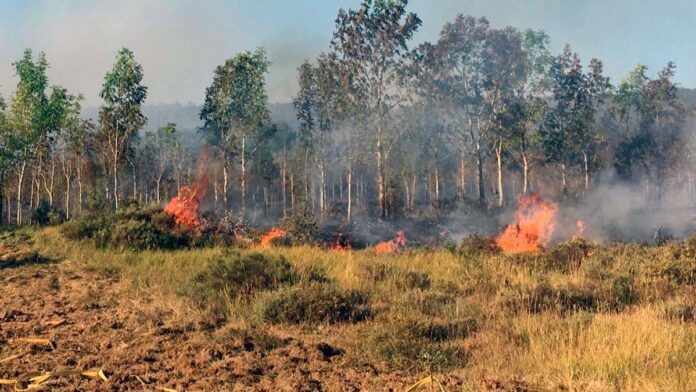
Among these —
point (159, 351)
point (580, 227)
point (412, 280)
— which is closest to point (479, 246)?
point (412, 280)

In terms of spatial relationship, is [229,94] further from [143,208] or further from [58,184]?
[143,208]

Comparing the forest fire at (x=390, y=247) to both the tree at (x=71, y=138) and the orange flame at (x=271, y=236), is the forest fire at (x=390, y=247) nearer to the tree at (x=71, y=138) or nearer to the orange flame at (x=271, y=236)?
the orange flame at (x=271, y=236)

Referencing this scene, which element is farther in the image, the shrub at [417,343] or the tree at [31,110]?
the tree at [31,110]

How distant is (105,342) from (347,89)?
112 ft

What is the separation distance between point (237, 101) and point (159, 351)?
117 ft

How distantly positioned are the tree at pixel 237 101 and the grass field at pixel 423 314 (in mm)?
27205

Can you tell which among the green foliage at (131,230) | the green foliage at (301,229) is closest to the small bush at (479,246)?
the green foliage at (301,229)

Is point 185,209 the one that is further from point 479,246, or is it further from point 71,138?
point 71,138

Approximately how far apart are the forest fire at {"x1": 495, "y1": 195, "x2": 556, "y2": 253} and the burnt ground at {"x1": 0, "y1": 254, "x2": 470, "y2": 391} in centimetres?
1342

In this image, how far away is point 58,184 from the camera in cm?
4462

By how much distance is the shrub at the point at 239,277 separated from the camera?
890 centimetres

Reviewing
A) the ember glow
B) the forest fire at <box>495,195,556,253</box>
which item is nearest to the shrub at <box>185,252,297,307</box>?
the forest fire at <box>495,195,556,253</box>

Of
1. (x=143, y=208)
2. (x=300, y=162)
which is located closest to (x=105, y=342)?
(x=143, y=208)

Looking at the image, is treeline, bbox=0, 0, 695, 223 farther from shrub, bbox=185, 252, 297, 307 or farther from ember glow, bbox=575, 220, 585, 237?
shrub, bbox=185, 252, 297, 307
